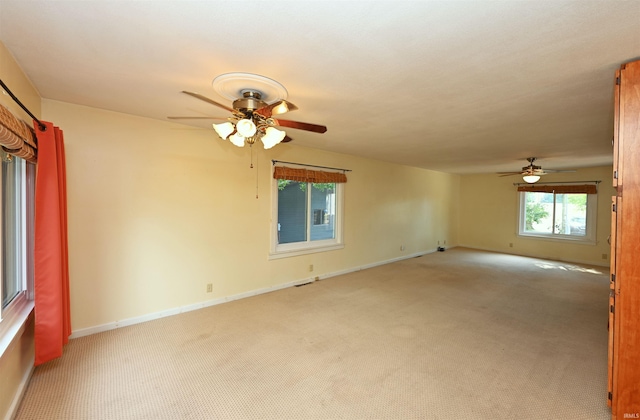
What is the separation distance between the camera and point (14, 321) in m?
1.91

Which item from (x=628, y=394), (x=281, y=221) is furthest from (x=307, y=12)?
(x=281, y=221)

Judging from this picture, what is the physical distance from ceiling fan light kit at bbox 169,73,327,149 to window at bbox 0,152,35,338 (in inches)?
62.1

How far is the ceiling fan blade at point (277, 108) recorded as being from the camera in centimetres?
179

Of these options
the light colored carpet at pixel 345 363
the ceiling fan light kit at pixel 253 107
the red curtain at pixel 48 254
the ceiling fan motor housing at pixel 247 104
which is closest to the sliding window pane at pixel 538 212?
the light colored carpet at pixel 345 363

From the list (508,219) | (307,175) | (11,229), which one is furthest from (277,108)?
(508,219)

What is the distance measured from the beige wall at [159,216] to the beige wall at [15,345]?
0.58 metres

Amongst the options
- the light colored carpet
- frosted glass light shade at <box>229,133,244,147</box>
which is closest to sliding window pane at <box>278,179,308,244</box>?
the light colored carpet

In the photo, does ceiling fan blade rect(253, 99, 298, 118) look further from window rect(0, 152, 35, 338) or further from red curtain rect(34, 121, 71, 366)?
window rect(0, 152, 35, 338)

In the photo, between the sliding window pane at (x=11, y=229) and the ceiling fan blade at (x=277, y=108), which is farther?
the sliding window pane at (x=11, y=229)

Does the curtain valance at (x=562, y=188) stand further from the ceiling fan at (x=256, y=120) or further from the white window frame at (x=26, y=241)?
the white window frame at (x=26, y=241)

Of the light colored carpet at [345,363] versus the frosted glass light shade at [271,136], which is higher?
the frosted glass light shade at [271,136]

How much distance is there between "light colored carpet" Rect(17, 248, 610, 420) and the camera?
5.97 ft

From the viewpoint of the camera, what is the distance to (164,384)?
2.03m

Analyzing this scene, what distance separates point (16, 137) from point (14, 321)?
1.28m
